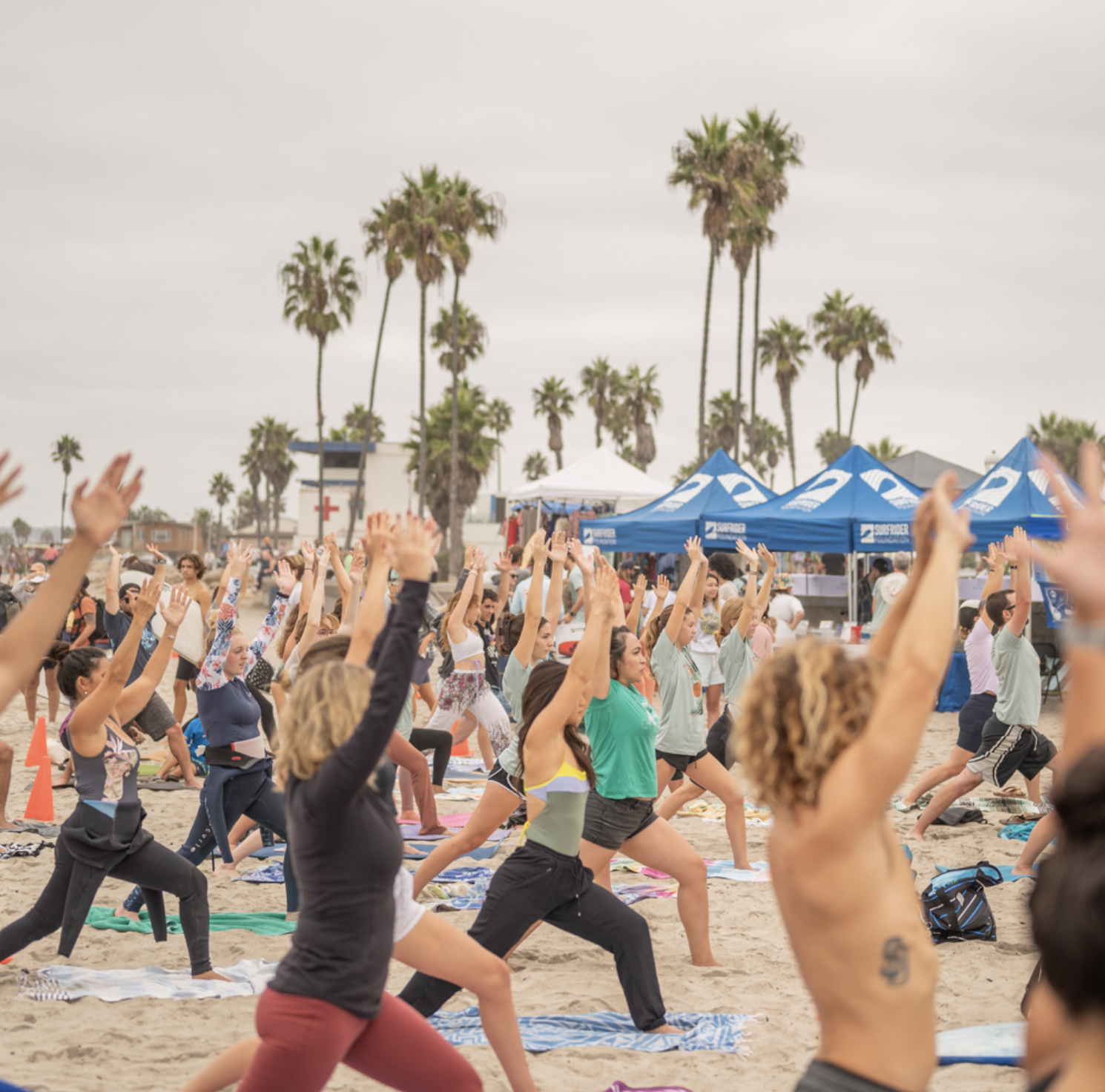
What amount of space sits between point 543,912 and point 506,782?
1.34 meters

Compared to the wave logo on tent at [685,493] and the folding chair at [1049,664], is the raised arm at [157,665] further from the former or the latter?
the wave logo on tent at [685,493]

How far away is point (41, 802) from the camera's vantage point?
9.09 m

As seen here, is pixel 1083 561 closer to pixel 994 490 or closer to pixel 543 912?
pixel 543 912

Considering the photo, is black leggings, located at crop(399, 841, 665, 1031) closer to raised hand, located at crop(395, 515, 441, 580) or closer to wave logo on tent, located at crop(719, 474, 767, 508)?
raised hand, located at crop(395, 515, 441, 580)

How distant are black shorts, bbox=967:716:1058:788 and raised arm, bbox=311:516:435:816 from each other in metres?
5.87

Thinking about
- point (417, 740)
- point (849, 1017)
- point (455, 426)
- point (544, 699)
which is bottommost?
point (417, 740)

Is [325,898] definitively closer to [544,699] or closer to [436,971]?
[436,971]

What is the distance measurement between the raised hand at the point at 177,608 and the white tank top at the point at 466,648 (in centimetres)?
351

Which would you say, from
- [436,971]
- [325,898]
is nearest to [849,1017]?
[325,898]

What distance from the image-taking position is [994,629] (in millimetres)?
8445

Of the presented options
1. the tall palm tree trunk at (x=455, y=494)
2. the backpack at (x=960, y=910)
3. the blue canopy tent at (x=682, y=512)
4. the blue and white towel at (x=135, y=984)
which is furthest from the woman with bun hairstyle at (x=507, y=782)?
the tall palm tree trunk at (x=455, y=494)

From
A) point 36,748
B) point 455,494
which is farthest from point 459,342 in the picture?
point 36,748

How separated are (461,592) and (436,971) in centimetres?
525

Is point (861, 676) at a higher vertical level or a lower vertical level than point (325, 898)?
higher
